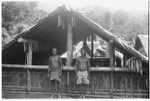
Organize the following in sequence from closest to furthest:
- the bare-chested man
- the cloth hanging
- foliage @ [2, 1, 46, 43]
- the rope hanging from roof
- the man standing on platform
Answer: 1. the cloth hanging
2. the man standing on platform
3. the bare-chested man
4. the rope hanging from roof
5. foliage @ [2, 1, 46, 43]

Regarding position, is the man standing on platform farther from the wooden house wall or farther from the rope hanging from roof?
the rope hanging from roof

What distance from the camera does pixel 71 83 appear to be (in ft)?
35.1

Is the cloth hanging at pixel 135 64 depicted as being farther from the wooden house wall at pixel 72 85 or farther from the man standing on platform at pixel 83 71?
the man standing on platform at pixel 83 71

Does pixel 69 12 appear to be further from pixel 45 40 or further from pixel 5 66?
pixel 45 40

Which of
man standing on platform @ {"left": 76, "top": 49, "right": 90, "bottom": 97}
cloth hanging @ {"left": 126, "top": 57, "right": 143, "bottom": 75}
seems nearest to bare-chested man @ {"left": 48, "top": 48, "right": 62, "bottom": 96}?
man standing on platform @ {"left": 76, "top": 49, "right": 90, "bottom": 97}

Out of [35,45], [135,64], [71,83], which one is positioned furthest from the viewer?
[35,45]

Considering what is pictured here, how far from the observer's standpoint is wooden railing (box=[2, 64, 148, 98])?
34.4 feet

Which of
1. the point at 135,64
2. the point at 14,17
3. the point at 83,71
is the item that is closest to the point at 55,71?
the point at 83,71

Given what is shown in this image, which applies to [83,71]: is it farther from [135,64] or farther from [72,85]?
[135,64]

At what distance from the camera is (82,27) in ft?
42.8

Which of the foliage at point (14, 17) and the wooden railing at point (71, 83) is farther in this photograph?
the foliage at point (14, 17)

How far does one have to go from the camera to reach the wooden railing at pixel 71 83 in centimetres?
1048

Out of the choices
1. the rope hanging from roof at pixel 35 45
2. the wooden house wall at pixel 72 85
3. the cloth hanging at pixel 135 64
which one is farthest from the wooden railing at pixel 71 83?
the rope hanging from roof at pixel 35 45

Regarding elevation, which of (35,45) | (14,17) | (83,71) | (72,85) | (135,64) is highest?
(14,17)
